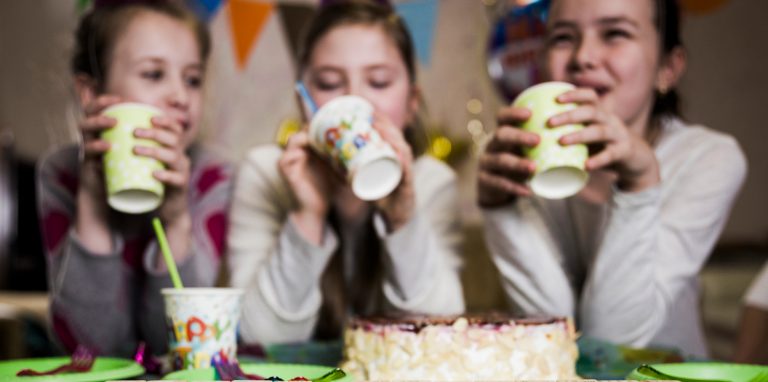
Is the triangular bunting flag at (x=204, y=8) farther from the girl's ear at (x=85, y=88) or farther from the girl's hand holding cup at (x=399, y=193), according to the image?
the girl's hand holding cup at (x=399, y=193)

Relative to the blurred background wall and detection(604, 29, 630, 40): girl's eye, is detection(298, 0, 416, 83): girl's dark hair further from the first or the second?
detection(604, 29, 630, 40): girl's eye

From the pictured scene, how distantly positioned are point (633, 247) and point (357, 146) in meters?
0.48

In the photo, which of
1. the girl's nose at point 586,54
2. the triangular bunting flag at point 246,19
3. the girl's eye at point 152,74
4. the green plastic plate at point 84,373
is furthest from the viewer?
the triangular bunting flag at point 246,19

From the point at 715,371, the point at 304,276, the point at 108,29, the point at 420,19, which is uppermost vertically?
the point at 420,19

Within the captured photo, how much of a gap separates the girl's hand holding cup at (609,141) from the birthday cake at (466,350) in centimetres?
29

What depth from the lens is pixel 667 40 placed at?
1.47m

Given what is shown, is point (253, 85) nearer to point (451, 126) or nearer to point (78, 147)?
point (451, 126)

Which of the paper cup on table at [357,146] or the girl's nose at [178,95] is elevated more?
the girl's nose at [178,95]

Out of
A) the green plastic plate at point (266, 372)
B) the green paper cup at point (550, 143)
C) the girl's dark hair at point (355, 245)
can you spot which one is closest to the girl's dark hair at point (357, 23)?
the girl's dark hair at point (355, 245)

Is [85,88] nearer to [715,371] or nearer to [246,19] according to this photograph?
[246,19]

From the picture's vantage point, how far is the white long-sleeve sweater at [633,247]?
49.8 inches

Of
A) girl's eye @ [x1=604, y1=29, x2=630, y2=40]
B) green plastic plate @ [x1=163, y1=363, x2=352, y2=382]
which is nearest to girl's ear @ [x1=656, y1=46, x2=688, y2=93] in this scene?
girl's eye @ [x1=604, y1=29, x2=630, y2=40]

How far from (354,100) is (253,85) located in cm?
168

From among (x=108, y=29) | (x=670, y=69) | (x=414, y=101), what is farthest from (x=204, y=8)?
(x=670, y=69)
